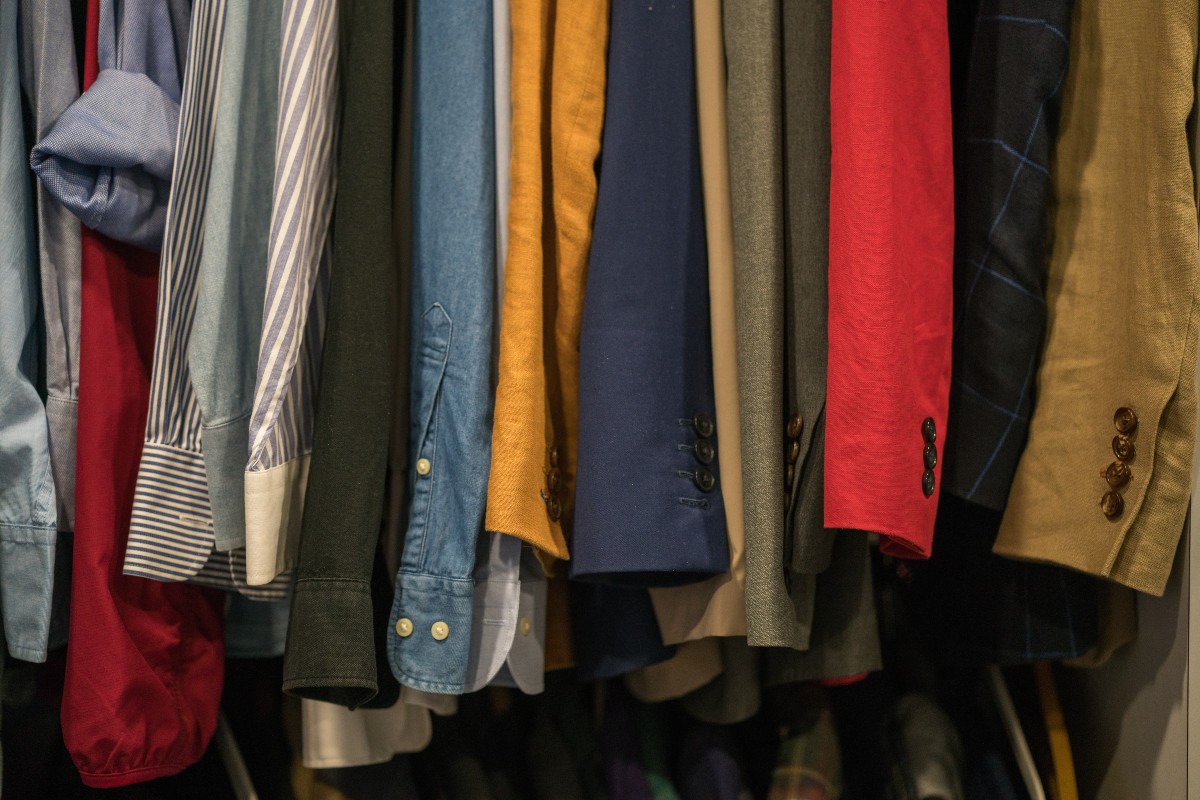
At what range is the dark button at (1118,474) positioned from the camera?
2.52 feet

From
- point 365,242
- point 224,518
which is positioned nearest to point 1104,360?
point 365,242

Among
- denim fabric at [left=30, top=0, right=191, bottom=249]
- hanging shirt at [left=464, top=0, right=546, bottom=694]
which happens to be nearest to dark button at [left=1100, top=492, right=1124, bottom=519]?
hanging shirt at [left=464, top=0, right=546, bottom=694]

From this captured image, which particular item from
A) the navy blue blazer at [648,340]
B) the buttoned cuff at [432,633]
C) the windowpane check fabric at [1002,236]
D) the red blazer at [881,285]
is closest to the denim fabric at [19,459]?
the buttoned cuff at [432,633]

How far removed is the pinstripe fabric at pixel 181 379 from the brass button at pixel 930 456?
0.60 m

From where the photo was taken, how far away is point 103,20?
83 cm

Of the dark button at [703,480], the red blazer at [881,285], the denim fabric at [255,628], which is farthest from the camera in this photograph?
the denim fabric at [255,628]

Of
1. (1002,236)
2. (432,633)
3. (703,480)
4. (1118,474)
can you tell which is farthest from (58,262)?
(1118,474)

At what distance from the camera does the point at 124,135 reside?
2.61 ft

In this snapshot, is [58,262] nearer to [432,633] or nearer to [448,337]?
[448,337]

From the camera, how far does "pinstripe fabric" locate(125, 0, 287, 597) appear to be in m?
0.80

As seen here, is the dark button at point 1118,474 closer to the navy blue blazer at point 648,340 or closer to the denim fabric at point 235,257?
the navy blue blazer at point 648,340

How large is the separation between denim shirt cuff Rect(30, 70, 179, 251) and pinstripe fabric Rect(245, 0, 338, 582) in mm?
119

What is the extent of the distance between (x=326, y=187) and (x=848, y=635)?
0.61 metres

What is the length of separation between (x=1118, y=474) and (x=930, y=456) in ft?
0.53
